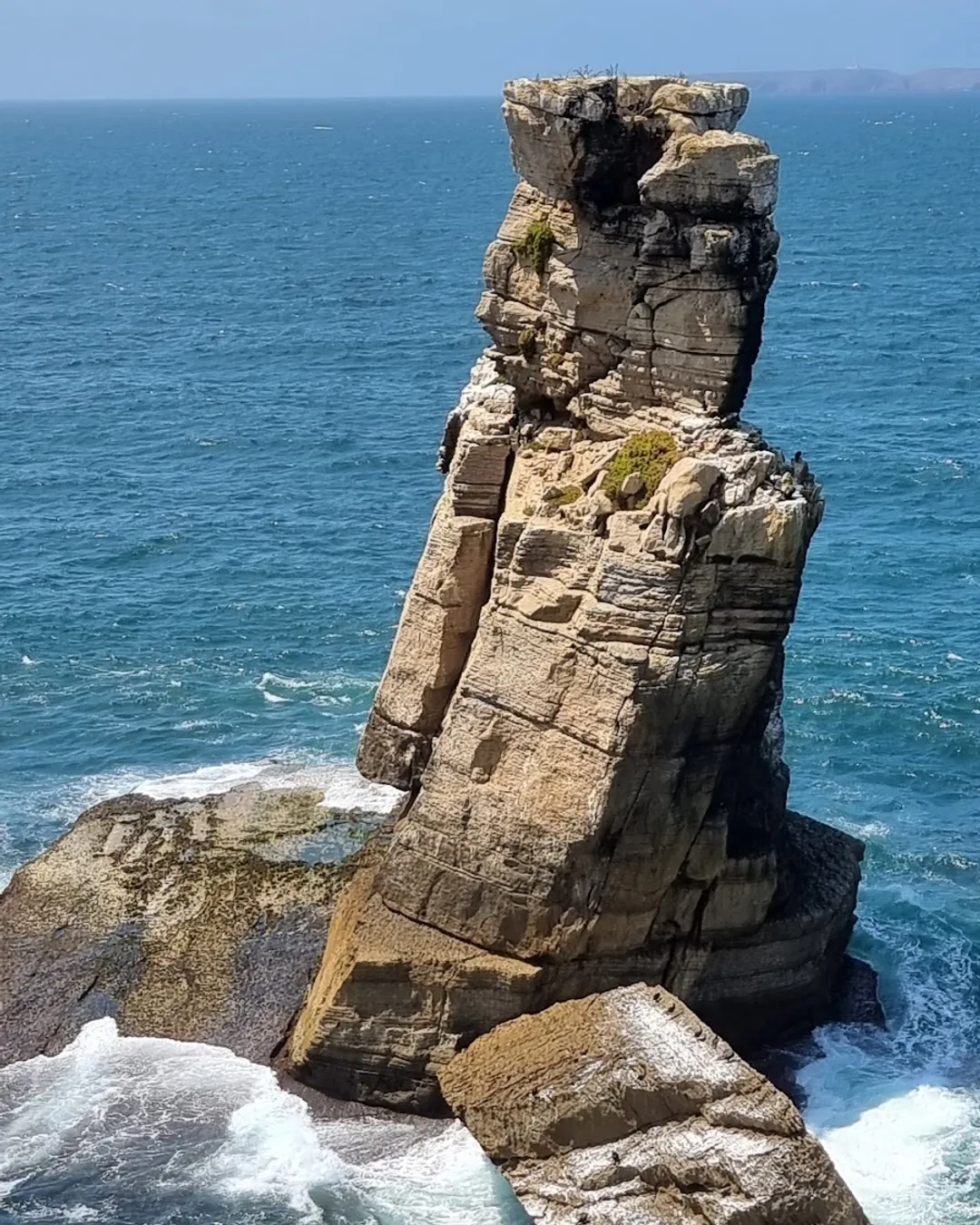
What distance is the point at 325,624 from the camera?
63094 millimetres

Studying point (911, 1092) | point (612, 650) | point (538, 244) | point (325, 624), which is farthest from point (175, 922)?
point (325, 624)

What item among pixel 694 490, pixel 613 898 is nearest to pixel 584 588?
pixel 694 490

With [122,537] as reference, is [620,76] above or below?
above

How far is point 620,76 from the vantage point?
36.4m

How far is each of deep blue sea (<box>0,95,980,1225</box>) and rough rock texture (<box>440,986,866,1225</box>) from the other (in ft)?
7.35

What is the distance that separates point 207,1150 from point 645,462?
15.7 meters

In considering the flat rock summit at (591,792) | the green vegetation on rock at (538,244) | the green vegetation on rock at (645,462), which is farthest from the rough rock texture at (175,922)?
the green vegetation on rock at (538,244)

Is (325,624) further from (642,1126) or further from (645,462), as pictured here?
(642,1126)

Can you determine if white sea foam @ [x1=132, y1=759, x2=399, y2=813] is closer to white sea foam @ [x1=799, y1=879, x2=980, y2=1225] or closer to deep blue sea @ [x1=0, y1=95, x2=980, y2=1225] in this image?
deep blue sea @ [x1=0, y1=95, x2=980, y2=1225]

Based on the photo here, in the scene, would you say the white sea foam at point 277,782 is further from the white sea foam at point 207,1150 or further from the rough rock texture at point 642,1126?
the rough rock texture at point 642,1126

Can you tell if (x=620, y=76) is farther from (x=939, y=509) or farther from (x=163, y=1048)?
(x=939, y=509)

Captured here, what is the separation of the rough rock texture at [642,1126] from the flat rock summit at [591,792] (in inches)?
2.3

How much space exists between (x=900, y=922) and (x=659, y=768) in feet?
41.2

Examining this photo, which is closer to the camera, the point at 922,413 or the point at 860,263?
the point at 922,413
